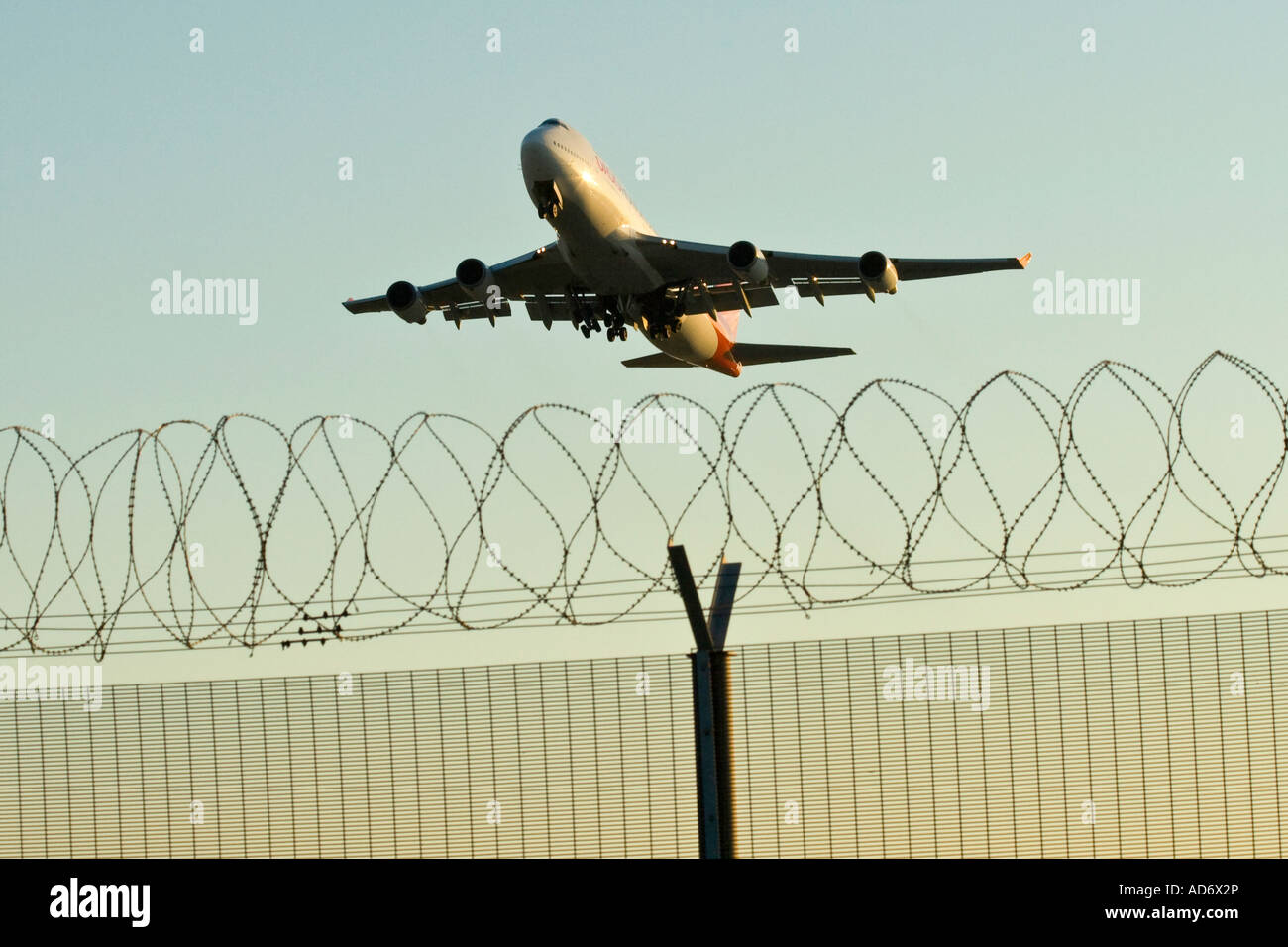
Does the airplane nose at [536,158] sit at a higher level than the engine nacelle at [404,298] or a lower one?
higher

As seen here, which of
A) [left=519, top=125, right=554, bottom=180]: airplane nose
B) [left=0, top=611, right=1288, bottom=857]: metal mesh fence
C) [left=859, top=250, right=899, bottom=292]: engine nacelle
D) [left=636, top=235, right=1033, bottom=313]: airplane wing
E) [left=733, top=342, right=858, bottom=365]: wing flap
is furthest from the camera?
[left=733, top=342, right=858, bottom=365]: wing flap

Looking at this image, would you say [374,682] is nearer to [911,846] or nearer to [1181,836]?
[911,846]

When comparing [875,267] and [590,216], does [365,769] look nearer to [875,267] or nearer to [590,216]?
[590,216]

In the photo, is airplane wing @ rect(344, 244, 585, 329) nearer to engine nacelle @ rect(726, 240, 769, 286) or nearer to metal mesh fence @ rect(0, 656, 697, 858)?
engine nacelle @ rect(726, 240, 769, 286)

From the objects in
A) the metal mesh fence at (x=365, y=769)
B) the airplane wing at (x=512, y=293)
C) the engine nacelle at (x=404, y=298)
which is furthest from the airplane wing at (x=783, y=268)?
the metal mesh fence at (x=365, y=769)

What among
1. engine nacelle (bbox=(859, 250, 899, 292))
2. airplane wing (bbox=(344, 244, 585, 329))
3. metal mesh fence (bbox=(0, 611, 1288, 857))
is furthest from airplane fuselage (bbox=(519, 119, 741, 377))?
metal mesh fence (bbox=(0, 611, 1288, 857))

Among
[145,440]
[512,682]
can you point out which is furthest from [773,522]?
[145,440]

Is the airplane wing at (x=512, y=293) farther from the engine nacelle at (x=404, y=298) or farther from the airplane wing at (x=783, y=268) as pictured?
the airplane wing at (x=783, y=268)
